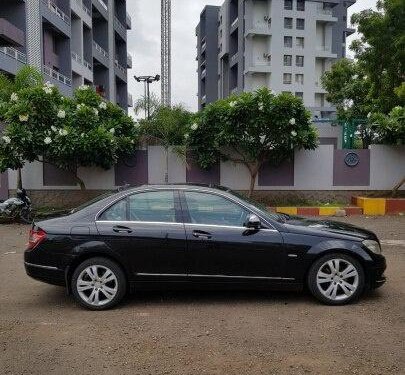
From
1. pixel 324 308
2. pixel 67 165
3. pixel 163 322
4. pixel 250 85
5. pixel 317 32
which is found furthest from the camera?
pixel 317 32

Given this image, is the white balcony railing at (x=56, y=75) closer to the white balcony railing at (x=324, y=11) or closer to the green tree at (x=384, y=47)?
the green tree at (x=384, y=47)

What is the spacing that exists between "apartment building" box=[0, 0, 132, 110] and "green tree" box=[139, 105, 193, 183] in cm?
1232

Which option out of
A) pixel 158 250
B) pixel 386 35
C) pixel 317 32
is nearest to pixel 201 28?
pixel 317 32

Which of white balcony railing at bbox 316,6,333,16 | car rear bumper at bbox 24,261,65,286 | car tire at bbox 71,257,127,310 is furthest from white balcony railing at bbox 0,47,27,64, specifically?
white balcony railing at bbox 316,6,333,16

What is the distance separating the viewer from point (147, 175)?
14.5 meters

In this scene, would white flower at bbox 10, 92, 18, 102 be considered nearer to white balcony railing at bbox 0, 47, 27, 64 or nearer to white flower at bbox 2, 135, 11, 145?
white flower at bbox 2, 135, 11, 145

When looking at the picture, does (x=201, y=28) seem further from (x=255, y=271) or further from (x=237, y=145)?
(x=255, y=271)

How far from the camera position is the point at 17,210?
12.1 meters

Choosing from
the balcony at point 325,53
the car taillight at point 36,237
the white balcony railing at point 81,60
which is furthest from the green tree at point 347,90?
the balcony at point 325,53

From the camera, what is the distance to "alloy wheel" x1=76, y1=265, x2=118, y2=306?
526 cm

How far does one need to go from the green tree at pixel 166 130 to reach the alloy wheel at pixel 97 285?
9.18 m

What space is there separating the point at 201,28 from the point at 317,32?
2267cm

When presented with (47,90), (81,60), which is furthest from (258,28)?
(47,90)

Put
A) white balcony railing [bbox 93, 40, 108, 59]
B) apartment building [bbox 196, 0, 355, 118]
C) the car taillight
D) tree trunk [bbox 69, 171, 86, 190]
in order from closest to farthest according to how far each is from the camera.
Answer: the car taillight, tree trunk [bbox 69, 171, 86, 190], white balcony railing [bbox 93, 40, 108, 59], apartment building [bbox 196, 0, 355, 118]
